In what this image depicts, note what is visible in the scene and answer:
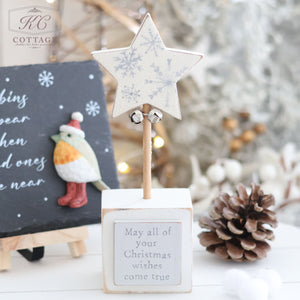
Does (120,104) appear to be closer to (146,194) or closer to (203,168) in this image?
(146,194)

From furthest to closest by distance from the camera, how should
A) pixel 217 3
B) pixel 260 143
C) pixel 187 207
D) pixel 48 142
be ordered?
1. pixel 260 143
2. pixel 217 3
3. pixel 48 142
4. pixel 187 207

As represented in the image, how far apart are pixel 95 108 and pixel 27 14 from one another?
0.73 ft

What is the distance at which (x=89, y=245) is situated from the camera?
876 mm

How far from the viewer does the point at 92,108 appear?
0.82 m

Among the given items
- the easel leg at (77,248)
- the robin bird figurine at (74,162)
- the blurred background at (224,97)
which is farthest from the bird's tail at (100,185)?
the blurred background at (224,97)

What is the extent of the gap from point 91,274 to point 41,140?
0.25m

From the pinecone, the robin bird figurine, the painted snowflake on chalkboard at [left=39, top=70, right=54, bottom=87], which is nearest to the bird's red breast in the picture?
the robin bird figurine

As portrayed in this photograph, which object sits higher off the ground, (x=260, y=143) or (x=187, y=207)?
(x=260, y=143)

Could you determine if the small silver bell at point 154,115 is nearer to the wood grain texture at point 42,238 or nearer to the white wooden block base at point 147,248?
the white wooden block base at point 147,248

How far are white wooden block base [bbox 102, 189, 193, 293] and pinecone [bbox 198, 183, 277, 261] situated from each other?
128 mm

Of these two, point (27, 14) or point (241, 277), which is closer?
point (241, 277)

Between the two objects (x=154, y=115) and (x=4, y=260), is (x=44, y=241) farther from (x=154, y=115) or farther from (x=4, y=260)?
(x=154, y=115)

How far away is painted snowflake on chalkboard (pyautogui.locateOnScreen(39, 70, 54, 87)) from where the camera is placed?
786 mm

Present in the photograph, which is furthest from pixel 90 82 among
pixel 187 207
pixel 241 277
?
pixel 241 277
